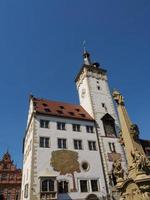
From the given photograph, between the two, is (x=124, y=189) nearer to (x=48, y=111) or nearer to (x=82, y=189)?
(x=82, y=189)

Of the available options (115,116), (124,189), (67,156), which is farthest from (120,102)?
(115,116)

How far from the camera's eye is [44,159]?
83.9ft

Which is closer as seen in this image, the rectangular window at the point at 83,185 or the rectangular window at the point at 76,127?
the rectangular window at the point at 83,185

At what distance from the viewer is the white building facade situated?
2425 centimetres

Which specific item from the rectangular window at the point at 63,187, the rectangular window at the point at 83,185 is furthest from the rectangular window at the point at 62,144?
the rectangular window at the point at 83,185

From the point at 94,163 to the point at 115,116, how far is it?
11.3 meters

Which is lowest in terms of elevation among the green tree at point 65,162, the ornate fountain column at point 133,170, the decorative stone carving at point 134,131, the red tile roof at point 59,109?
the ornate fountain column at point 133,170

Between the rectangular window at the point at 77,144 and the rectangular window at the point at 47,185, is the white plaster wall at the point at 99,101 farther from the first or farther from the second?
the rectangular window at the point at 47,185

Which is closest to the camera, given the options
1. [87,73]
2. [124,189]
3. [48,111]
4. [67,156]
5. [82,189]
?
[124,189]

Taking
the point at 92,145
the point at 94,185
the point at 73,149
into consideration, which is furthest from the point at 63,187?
the point at 92,145

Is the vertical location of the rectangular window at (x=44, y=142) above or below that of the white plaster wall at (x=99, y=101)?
below

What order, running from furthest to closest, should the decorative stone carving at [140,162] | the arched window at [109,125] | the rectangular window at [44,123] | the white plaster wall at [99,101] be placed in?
1. the arched window at [109,125]
2. the white plaster wall at [99,101]
3. the rectangular window at [44,123]
4. the decorative stone carving at [140,162]

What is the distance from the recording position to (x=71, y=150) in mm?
28078

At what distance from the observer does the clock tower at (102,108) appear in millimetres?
30328
